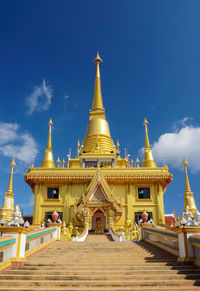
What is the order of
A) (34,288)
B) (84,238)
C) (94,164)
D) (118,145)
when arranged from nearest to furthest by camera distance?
1. (34,288)
2. (84,238)
3. (94,164)
4. (118,145)

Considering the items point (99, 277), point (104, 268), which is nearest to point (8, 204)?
point (104, 268)

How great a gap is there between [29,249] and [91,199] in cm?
1354

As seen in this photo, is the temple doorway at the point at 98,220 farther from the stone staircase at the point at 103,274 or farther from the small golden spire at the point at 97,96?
the small golden spire at the point at 97,96

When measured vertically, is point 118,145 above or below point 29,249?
above

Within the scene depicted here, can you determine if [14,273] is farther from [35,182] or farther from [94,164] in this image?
[94,164]

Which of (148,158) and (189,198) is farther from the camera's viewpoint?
(148,158)

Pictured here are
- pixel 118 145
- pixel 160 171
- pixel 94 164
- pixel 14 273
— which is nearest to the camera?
pixel 14 273

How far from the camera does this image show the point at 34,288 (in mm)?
5770

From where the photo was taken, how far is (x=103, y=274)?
22.1ft

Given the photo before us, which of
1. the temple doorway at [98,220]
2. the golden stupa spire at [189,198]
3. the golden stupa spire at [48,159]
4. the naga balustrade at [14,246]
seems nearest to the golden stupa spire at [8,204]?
the golden stupa spire at [48,159]

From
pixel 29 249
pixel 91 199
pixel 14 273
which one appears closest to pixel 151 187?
pixel 91 199

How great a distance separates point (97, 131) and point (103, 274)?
88.9 ft

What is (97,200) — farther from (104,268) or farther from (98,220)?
(104,268)

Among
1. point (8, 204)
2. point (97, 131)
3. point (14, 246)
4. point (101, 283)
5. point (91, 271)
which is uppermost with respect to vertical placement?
point (97, 131)
